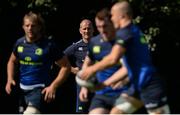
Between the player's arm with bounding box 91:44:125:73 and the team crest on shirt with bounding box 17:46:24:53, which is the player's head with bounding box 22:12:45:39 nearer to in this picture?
the team crest on shirt with bounding box 17:46:24:53

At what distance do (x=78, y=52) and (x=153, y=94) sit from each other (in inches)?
134

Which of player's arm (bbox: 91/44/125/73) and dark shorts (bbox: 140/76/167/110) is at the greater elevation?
player's arm (bbox: 91/44/125/73)

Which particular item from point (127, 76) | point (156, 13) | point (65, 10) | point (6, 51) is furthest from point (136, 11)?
point (127, 76)

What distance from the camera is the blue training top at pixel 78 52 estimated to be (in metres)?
9.71

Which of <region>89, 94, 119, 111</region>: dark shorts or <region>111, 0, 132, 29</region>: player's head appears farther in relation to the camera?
<region>89, 94, 119, 111</region>: dark shorts

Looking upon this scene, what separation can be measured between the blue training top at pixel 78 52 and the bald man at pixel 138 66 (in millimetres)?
3096

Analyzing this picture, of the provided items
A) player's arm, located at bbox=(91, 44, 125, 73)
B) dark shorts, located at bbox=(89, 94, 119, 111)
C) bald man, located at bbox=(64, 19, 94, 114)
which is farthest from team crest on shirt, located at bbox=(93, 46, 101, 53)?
bald man, located at bbox=(64, 19, 94, 114)

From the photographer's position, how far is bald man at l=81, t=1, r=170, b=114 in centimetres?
645

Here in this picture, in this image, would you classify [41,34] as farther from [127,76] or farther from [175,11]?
[175,11]

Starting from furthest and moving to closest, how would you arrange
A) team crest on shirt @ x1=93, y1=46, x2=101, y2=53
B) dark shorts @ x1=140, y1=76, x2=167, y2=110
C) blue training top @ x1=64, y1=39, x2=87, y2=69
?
blue training top @ x1=64, y1=39, x2=87, y2=69 → team crest on shirt @ x1=93, y1=46, x2=101, y2=53 → dark shorts @ x1=140, y1=76, x2=167, y2=110

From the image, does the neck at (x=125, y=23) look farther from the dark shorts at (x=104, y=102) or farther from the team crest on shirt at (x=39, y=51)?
the team crest on shirt at (x=39, y=51)

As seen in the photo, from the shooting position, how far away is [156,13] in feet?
41.4

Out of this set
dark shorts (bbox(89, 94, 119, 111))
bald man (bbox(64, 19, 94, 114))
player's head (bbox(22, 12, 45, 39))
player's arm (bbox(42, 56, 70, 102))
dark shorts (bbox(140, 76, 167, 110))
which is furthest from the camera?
bald man (bbox(64, 19, 94, 114))

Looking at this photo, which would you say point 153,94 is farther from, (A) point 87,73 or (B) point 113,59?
(A) point 87,73
